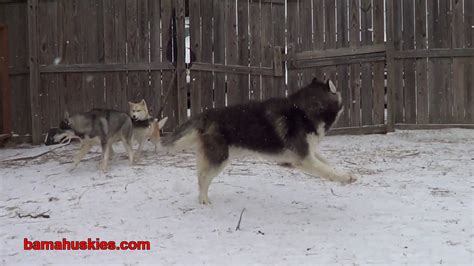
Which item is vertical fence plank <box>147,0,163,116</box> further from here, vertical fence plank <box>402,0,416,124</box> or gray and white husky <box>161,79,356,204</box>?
vertical fence plank <box>402,0,416,124</box>

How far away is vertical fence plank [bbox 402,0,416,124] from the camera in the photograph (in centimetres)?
1066

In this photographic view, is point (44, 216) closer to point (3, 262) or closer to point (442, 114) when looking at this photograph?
point (3, 262)

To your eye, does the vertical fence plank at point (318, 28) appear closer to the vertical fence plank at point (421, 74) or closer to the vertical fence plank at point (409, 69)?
the vertical fence plank at point (409, 69)

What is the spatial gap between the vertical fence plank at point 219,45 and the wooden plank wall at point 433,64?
152 inches

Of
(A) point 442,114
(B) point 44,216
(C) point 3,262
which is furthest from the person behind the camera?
(A) point 442,114

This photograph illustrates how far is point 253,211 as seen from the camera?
210 inches

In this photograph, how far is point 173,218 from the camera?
5.10 meters

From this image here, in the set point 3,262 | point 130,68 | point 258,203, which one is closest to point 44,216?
point 3,262

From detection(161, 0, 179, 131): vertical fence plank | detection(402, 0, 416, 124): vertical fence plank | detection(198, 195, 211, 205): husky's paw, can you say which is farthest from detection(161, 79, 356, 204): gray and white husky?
detection(402, 0, 416, 124): vertical fence plank

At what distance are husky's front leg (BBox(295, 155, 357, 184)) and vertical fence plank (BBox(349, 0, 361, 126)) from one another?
6.00 metres

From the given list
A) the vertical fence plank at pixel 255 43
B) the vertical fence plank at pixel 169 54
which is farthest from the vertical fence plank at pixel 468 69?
the vertical fence plank at pixel 169 54

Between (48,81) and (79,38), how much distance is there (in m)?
1.17

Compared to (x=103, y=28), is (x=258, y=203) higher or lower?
lower

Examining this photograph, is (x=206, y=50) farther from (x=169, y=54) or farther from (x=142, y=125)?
(x=142, y=125)
